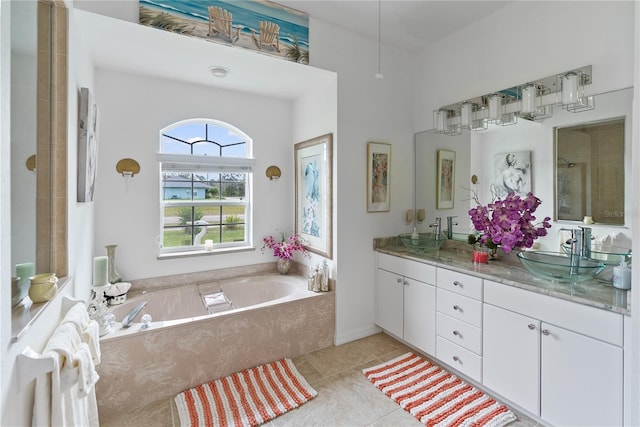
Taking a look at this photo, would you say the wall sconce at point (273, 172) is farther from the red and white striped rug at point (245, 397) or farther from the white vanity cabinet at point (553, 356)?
the white vanity cabinet at point (553, 356)

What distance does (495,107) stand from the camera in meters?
2.33

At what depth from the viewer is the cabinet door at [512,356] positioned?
173 cm

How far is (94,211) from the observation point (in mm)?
2586

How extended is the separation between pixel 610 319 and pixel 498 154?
1429 millimetres

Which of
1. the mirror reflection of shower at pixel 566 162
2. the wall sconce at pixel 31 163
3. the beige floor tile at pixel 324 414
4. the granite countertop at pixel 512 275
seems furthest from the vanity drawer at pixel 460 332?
the wall sconce at pixel 31 163

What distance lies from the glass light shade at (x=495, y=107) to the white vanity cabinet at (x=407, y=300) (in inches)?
51.9

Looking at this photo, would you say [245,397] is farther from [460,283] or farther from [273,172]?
[273,172]

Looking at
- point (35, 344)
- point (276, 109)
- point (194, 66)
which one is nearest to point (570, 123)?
point (276, 109)

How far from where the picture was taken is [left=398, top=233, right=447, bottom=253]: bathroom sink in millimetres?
2629

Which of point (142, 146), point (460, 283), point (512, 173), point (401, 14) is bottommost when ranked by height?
point (460, 283)

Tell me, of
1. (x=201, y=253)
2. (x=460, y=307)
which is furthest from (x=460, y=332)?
(x=201, y=253)

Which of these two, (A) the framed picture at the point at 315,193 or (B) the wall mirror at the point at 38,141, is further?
(A) the framed picture at the point at 315,193

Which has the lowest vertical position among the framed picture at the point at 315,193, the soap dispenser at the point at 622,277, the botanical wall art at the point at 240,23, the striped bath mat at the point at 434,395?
the striped bath mat at the point at 434,395

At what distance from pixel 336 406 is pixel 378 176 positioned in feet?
6.41
